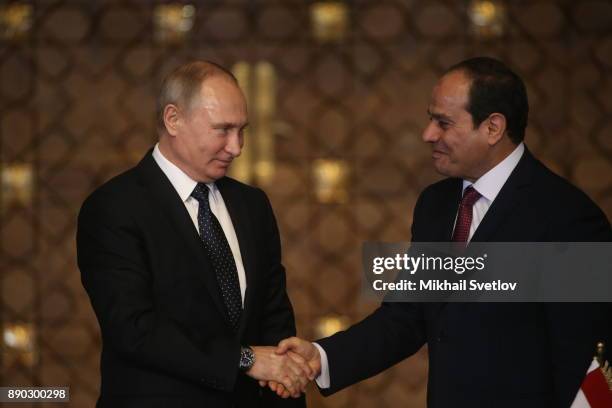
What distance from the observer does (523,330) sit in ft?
7.25

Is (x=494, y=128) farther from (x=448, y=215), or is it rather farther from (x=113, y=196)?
(x=113, y=196)

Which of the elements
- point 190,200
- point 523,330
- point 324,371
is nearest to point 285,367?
point 324,371

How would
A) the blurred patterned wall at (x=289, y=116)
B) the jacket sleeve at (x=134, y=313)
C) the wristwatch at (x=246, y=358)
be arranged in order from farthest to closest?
1. the blurred patterned wall at (x=289, y=116)
2. the wristwatch at (x=246, y=358)
3. the jacket sleeve at (x=134, y=313)

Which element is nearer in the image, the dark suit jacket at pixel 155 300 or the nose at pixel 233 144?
the dark suit jacket at pixel 155 300

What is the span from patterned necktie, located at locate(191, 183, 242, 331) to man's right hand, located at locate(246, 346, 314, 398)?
11 centimetres

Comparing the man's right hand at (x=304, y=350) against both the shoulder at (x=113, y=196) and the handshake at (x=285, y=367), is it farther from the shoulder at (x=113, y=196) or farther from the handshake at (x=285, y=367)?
the shoulder at (x=113, y=196)

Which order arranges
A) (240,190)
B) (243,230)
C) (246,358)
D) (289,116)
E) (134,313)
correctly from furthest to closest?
(289,116) → (240,190) → (243,230) → (246,358) → (134,313)

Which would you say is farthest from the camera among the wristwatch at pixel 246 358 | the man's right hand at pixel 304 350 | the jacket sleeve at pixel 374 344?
the jacket sleeve at pixel 374 344

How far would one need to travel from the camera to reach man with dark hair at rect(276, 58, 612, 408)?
7.22 ft

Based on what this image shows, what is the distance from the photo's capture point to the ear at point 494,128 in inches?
93.6

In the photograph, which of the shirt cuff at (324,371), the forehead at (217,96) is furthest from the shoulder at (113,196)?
the shirt cuff at (324,371)

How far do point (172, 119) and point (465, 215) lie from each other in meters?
0.79

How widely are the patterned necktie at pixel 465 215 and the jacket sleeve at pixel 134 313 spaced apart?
0.65 metres

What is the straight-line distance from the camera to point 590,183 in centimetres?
411
